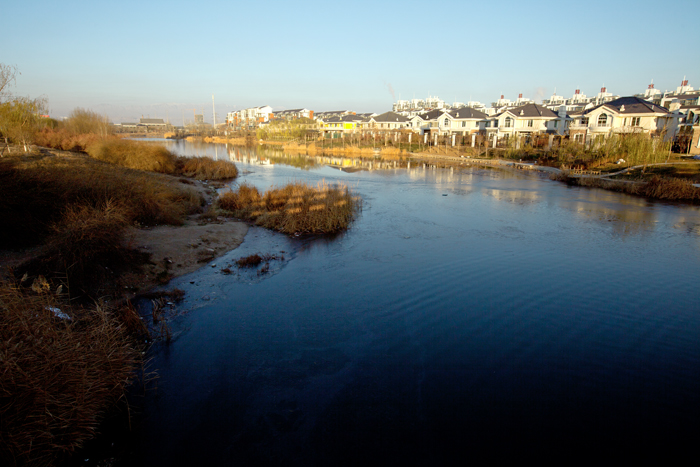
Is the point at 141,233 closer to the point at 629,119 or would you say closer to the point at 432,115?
the point at 629,119

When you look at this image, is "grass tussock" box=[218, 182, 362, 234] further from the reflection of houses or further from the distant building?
the distant building

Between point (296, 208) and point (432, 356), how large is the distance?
10.6 m

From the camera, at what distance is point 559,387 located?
21.8ft

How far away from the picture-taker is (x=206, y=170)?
2988 centimetres

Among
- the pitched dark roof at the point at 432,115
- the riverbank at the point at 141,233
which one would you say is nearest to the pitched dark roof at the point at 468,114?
the pitched dark roof at the point at 432,115

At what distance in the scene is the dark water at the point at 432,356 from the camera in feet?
18.3

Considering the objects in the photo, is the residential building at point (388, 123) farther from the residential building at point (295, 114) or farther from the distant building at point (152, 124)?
the distant building at point (152, 124)

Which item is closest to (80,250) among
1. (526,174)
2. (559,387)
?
(559,387)

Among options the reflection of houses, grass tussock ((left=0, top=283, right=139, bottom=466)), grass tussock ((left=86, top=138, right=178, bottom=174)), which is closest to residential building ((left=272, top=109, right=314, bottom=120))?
the reflection of houses

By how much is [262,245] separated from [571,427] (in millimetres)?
10799

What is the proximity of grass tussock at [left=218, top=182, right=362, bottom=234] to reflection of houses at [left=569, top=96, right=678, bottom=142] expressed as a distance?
33017mm

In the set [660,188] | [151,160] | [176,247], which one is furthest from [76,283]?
[660,188]

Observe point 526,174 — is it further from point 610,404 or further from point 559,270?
point 610,404

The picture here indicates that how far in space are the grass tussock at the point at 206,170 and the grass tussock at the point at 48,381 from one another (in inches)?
972
